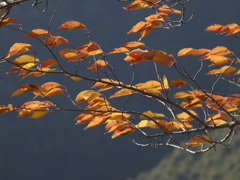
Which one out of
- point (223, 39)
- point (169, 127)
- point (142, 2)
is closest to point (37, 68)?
point (142, 2)

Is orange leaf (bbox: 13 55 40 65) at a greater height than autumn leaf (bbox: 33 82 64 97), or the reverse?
orange leaf (bbox: 13 55 40 65)

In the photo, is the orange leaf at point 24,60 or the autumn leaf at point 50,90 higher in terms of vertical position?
the orange leaf at point 24,60

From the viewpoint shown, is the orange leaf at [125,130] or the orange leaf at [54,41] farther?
the orange leaf at [125,130]

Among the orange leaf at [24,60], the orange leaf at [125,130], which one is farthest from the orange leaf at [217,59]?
the orange leaf at [24,60]

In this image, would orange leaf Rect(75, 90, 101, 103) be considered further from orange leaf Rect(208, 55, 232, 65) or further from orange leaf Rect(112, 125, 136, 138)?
orange leaf Rect(208, 55, 232, 65)

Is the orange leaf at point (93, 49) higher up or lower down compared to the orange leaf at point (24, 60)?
lower down

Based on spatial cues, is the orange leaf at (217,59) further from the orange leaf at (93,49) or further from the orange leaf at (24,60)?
the orange leaf at (24,60)

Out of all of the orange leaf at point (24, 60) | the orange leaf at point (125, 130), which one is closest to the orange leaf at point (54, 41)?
the orange leaf at point (24, 60)

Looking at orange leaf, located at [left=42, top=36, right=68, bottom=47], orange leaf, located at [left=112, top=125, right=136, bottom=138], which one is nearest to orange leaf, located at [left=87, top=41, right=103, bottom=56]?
orange leaf, located at [left=42, top=36, right=68, bottom=47]

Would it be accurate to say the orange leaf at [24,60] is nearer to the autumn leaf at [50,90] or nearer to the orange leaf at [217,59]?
the autumn leaf at [50,90]

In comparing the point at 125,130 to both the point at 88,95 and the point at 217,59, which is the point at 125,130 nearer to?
the point at 88,95

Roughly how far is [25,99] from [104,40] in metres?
0.84

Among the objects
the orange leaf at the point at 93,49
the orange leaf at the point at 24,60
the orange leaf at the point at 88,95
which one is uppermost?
the orange leaf at the point at 24,60

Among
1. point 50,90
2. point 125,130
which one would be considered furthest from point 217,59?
point 50,90
